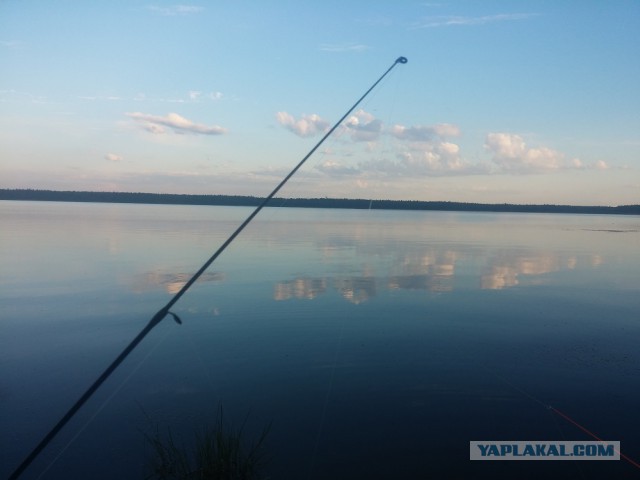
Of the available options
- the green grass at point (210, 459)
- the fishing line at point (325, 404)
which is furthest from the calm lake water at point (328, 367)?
the green grass at point (210, 459)

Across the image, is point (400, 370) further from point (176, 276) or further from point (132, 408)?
point (176, 276)

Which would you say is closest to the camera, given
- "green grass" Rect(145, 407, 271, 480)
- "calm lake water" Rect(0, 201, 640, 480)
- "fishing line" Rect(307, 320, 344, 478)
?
"green grass" Rect(145, 407, 271, 480)

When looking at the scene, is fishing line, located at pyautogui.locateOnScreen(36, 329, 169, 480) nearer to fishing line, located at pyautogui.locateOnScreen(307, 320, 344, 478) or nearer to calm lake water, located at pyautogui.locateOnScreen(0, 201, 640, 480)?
calm lake water, located at pyautogui.locateOnScreen(0, 201, 640, 480)

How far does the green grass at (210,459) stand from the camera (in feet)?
16.8

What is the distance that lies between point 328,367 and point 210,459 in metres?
3.40

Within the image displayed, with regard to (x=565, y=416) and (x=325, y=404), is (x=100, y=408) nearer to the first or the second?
(x=325, y=404)

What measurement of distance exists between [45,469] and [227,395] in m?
2.32

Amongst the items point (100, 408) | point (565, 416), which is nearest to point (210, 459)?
point (100, 408)

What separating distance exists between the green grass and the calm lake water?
167 mm

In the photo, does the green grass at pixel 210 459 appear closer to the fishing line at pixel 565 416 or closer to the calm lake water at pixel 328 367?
the calm lake water at pixel 328 367

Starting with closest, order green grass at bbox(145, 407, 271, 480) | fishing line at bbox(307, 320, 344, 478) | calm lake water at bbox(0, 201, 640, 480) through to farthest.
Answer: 1. green grass at bbox(145, 407, 271, 480)
2. fishing line at bbox(307, 320, 344, 478)
3. calm lake water at bbox(0, 201, 640, 480)

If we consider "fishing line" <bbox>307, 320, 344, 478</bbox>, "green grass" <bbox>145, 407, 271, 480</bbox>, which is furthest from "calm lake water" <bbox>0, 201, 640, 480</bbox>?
"green grass" <bbox>145, 407, 271, 480</bbox>

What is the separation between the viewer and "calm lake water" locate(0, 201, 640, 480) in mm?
5918

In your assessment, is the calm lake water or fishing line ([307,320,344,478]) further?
the calm lake water
